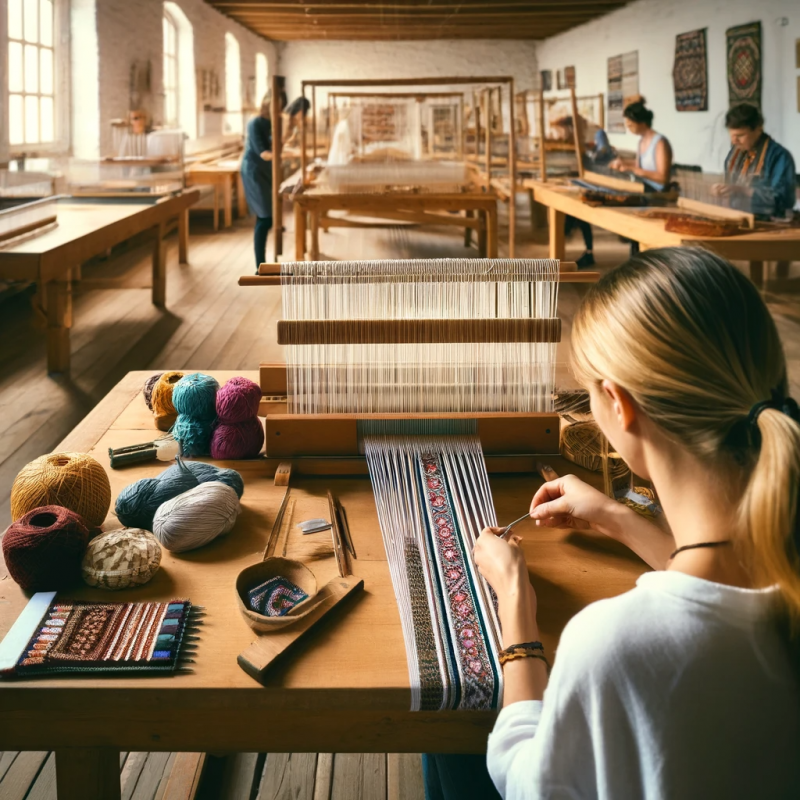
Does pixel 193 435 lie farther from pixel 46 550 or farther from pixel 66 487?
pixel 46 550

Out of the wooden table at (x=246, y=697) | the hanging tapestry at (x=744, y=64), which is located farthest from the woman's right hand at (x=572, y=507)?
the hanging tapestry at (x=744, y=64)

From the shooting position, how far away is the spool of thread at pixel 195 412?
1405 mm

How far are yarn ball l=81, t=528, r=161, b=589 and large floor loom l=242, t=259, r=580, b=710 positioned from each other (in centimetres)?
37

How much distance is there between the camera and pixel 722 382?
0.71 meters

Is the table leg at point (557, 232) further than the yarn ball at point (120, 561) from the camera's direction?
Yes

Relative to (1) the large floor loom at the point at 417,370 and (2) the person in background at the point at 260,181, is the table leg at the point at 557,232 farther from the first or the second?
(1) the large floor loom at the point at 417,370

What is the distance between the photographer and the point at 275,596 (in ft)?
3.28

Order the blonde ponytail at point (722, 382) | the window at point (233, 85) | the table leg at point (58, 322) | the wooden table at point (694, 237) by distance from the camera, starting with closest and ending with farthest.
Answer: the blonde ponytail at point (722, 382) < the wooden table at point (694, 237) < the table leg at point (58, 322) < the window at point (233, 85)

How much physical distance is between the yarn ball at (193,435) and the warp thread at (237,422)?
0.6 inches

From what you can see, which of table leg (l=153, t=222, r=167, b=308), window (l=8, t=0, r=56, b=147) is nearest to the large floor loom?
table leg (l=153, t=222, r=167, b=308)

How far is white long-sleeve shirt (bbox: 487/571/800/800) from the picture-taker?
0.65 m

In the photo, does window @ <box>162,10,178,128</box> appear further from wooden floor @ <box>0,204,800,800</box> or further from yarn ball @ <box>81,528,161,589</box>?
yarn ball @ <box>81,528,161,589</box>

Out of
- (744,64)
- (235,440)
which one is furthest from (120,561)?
(744,64)

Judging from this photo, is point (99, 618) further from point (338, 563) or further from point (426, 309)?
point (426, 309)
